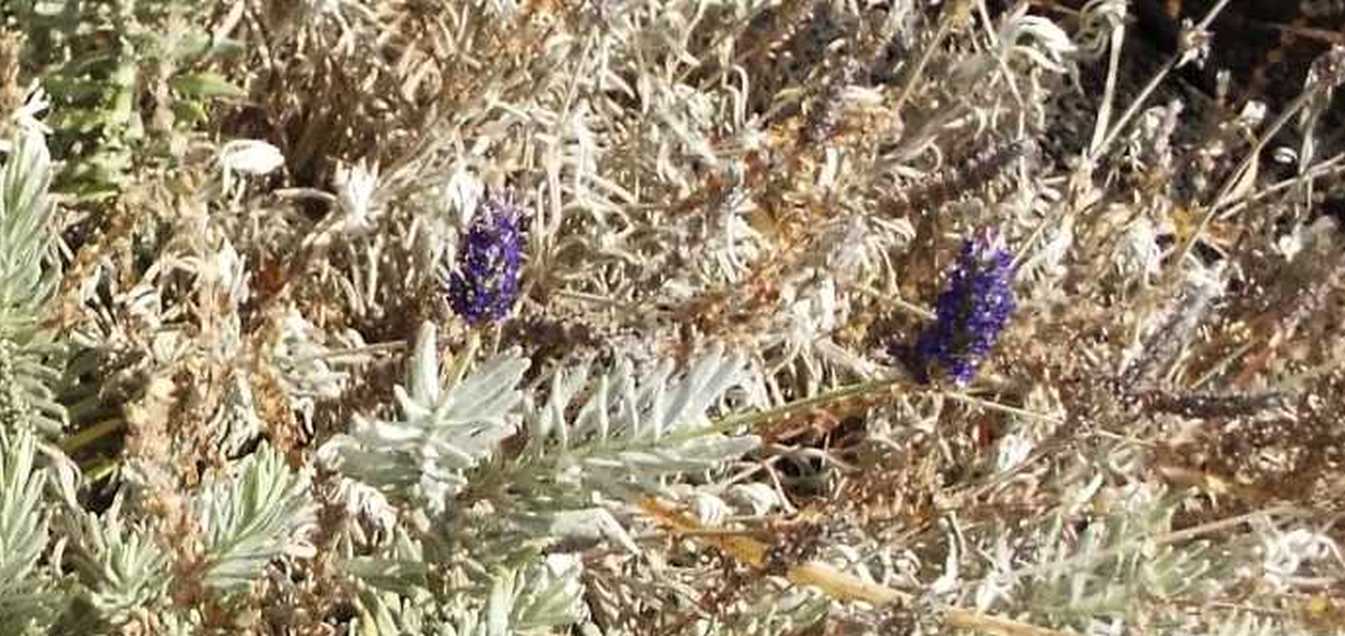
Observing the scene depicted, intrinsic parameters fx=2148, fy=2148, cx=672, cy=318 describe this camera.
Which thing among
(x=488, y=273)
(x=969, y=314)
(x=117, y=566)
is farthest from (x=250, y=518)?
(x=969, y=314)

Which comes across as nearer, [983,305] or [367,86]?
[983,305]

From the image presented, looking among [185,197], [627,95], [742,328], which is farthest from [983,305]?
[627,95]

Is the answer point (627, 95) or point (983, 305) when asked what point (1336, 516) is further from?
point (627, 95)

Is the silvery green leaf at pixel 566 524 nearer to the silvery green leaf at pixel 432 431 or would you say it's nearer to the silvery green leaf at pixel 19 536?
the silvery green leaf at pixel 432 431

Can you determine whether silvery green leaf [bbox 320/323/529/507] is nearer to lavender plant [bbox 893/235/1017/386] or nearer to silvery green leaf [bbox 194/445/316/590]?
silvery green leaf [bbox 194/445/316/590]

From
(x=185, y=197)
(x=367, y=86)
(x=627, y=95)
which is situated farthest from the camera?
(x=627, y=95)

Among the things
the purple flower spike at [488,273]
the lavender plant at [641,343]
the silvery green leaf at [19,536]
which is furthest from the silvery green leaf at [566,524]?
the silvery green leaf at [19,536]

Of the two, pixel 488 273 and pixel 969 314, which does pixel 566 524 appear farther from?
pixel 969 314
